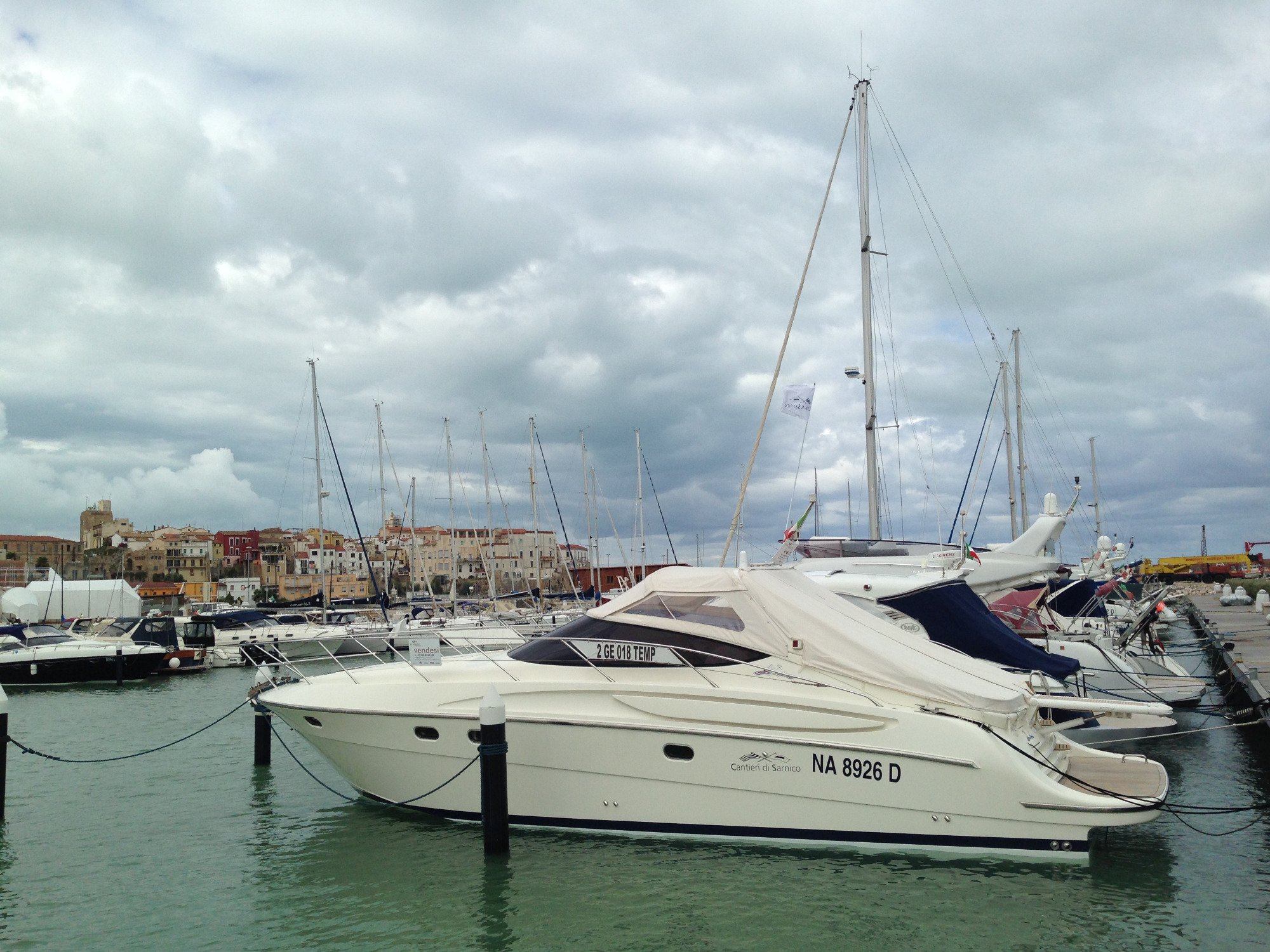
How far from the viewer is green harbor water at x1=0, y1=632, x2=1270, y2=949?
6.88 m

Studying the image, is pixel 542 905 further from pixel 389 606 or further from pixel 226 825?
pixel 389 606

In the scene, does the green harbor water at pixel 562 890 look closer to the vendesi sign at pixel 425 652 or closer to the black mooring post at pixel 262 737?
the vendesi sign at pixel 425 652

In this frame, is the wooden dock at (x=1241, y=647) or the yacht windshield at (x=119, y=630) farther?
the yacht windshield at (x=119, y=630)

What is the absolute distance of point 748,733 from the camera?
8148mm

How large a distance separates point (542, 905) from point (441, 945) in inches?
37.0

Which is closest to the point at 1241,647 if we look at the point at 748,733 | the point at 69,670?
the point at 748,733

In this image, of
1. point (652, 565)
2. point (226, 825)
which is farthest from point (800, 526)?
point (652, 565)

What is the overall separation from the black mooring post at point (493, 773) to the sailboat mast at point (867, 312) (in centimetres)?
974

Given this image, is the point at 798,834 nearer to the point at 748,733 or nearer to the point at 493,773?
the point at 748,733

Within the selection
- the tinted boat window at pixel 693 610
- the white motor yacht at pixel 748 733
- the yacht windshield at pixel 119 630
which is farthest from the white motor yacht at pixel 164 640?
the tinted boat window at pixel 693 610

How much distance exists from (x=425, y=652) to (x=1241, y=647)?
2214 cm

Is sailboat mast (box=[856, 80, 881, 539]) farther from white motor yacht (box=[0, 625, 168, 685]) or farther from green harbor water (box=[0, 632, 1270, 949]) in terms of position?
white motor yacht (box=[0, 625, 168, 685])

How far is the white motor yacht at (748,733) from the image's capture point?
7727mm

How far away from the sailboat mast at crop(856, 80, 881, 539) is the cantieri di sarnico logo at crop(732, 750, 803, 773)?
8681mm
